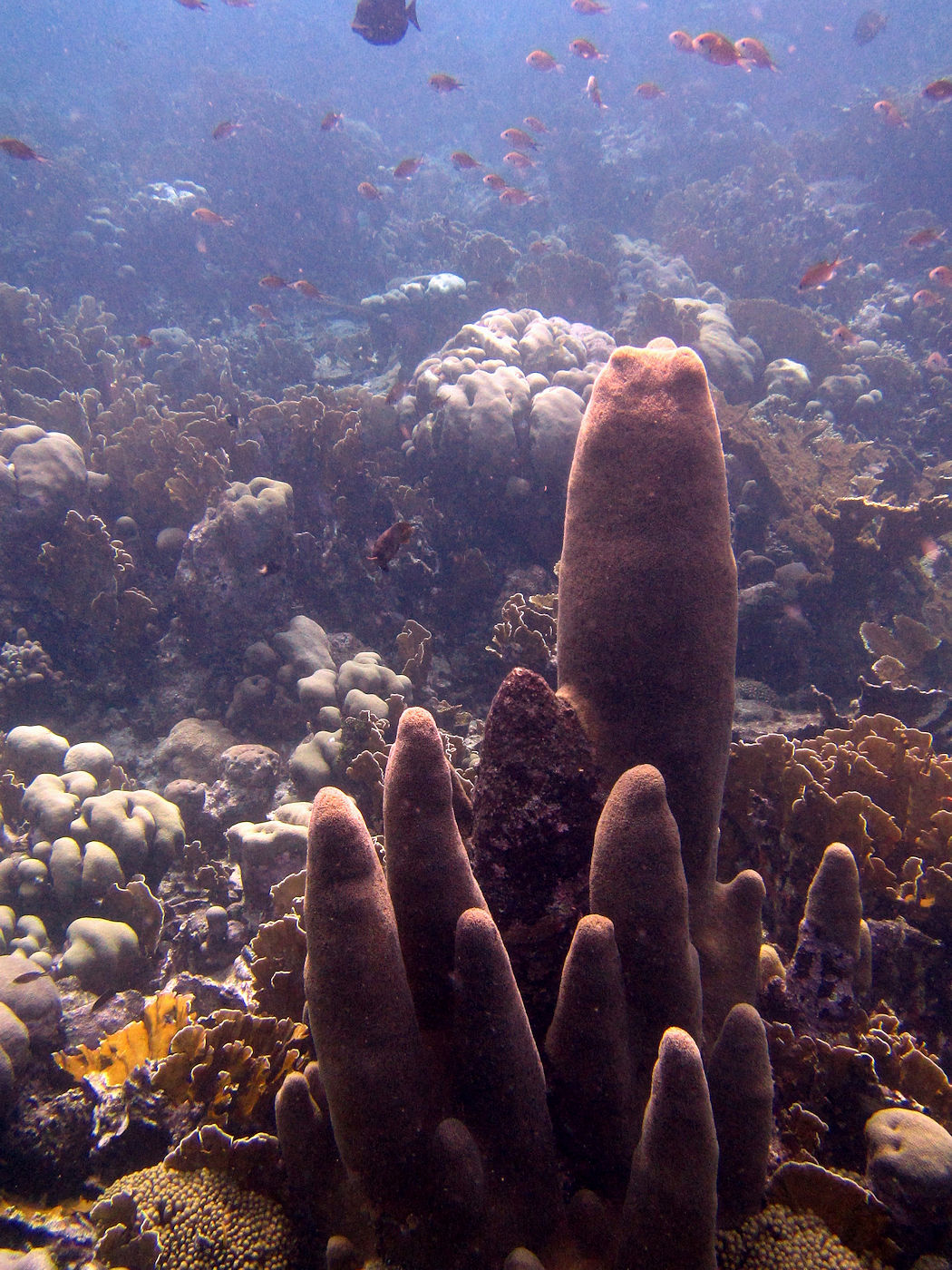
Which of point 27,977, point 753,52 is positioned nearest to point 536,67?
point 753,52

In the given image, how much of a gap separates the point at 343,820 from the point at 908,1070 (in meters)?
2.43

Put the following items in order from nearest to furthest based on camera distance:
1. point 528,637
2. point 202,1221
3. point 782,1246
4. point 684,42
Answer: point 782,1246
point 202,1221
point 528,637
point 684,42

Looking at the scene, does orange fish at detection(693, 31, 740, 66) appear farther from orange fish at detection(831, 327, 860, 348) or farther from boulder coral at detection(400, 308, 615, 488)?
boulder coral at detection(400, 308, 615, 488)

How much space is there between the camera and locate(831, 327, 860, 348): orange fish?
11.6 metres

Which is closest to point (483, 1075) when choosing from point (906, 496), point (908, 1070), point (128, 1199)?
point (128, 1199)

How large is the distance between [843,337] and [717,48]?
5.31m

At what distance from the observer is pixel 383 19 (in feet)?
32.9

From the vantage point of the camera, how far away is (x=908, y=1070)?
7.76 feet

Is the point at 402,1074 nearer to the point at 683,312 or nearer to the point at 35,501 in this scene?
the point at 35,501

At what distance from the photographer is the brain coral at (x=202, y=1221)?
185cm

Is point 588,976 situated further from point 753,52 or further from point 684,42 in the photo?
point 684,42

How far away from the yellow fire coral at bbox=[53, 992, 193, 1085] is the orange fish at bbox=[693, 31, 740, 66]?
14969 millimetres

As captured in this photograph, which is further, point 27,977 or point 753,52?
point 753,52

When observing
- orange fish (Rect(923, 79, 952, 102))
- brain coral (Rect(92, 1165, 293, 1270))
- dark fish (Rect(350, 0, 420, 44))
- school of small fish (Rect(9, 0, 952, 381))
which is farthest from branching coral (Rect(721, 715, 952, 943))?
orange fish (Rect(923, 79, 952, 102))
